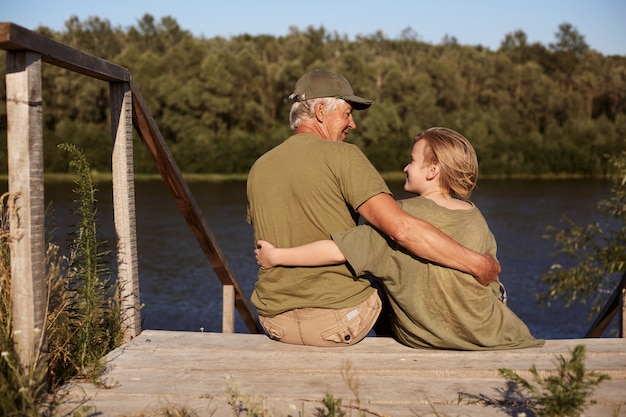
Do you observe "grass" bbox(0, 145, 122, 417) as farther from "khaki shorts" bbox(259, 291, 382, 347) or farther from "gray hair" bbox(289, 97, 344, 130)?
"gray hair" bbox(289, 97, 344, 130)

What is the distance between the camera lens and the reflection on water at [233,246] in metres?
18.9

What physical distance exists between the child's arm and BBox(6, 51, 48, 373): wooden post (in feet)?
3.26

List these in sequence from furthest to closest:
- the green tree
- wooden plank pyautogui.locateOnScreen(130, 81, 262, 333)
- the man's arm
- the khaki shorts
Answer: the green tree → wooden plank pyautogui.locateOnScreen(130, 81, 262, 333) → the khaki shorts → the man's arm

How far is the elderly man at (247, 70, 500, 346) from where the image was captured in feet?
10.7

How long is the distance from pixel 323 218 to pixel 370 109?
49.3 m

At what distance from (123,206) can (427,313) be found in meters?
1.51

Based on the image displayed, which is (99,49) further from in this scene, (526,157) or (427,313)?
(427,313)

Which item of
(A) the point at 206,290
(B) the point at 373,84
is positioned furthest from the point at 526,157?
(A) the point at 206,290

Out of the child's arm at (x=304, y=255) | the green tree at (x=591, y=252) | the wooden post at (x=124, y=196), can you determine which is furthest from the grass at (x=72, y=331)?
the green tree at (x=591, y=252)

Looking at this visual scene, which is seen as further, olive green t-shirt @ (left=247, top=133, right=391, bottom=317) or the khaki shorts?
the khaki shorts

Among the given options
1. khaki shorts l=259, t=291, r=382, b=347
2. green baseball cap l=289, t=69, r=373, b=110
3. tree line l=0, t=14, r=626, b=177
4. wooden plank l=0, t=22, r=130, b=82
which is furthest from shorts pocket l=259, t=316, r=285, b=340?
tree line l=0, t=14, r=626, b=177

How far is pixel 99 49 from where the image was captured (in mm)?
63281

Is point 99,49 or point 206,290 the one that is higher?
point 99,49

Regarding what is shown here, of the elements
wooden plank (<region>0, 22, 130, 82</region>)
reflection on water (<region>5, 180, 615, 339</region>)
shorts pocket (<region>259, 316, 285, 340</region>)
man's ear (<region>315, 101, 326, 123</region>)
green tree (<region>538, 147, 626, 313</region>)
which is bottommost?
reflection on water (<region>5, 180, 615, 339</region>)
